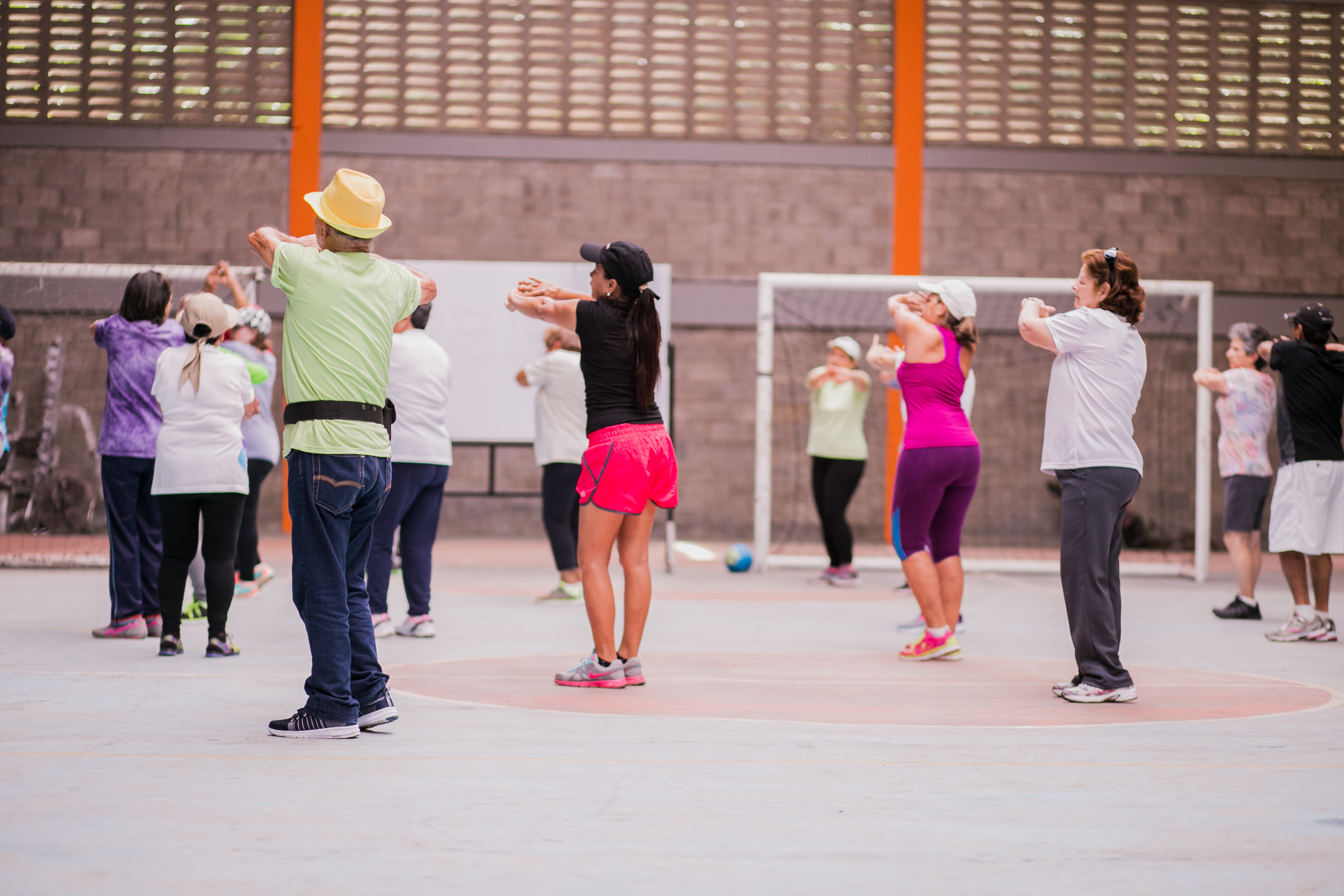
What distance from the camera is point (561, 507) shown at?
760 cm

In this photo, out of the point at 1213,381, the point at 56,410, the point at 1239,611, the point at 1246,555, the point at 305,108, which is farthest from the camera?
the point at 305,108

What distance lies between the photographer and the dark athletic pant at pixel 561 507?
299 inches

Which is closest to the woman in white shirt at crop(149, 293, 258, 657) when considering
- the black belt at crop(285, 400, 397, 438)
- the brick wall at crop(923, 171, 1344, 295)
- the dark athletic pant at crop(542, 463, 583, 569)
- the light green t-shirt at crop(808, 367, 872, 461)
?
the black belt at crop(285, 400, 397, 438)

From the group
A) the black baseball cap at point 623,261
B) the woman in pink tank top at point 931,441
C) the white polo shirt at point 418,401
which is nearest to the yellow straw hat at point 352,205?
the black baseball cap at point 623,261

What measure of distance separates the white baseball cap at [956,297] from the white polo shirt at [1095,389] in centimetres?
95

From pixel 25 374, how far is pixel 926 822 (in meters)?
11.6

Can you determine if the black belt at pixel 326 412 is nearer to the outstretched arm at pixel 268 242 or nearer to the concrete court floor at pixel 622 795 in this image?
the outstretched arm at pixel 268 242

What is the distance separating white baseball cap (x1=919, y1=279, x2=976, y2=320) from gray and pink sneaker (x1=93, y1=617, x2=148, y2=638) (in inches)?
151

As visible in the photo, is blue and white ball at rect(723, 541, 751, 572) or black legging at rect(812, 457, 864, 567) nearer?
black legging at rect(812, 457, 864, 567)

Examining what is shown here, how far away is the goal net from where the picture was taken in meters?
11.8

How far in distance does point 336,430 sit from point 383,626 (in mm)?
2553

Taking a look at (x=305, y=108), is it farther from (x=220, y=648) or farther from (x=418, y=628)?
(x=220, y=648)

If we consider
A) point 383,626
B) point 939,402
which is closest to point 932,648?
point 939,402

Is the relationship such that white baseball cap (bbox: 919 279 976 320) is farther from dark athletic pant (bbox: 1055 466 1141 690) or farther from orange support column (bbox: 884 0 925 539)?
orange support column (bbox: 884 0 925 539)
